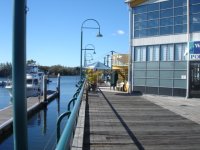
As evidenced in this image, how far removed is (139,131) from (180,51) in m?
16.6

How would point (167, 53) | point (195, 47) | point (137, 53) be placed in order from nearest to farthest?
point (195, 47), point (167, 53), point (137, 53)

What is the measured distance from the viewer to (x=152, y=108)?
21.7 metres

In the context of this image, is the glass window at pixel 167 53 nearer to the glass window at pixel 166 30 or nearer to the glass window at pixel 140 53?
the glass window at pixel 166 30

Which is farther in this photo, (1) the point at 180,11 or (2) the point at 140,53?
(2) the point at 140,53

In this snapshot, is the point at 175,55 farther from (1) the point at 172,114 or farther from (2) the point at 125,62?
(2) the point at 125,62

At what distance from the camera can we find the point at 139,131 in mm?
13484

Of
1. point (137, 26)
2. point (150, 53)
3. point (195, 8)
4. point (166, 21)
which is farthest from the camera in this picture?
point (137, 26)

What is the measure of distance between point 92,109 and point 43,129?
6.65 meters

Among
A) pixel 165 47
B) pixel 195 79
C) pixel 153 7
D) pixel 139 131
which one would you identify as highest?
pixel 153 7

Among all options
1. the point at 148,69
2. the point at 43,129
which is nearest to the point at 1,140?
the point at 43,129

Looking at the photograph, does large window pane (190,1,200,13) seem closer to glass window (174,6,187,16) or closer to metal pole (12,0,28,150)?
glass window (174,6,187,16)

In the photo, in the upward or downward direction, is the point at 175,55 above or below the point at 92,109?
above

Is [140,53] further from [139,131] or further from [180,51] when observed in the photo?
[139,131]

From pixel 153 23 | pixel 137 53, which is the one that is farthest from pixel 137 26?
pixel 137 53
